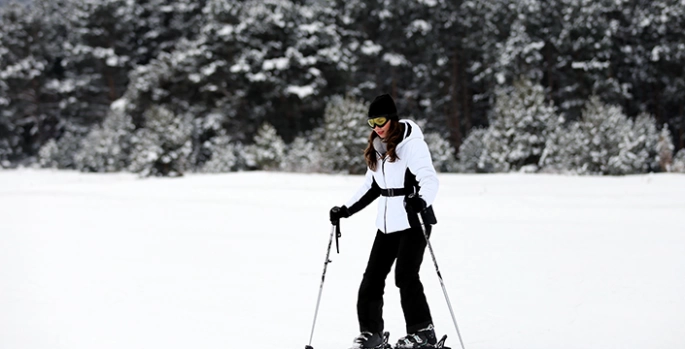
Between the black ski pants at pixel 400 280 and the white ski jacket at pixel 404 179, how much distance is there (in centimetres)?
10

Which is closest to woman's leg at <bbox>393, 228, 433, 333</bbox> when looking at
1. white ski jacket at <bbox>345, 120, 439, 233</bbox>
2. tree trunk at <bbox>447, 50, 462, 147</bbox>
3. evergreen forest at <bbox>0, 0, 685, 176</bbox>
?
white ski jacket at <bbox>345, 120, 439, 233</bbox>

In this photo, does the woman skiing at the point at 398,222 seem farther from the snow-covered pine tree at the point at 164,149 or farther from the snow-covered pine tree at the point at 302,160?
the snow-covered pine tree at the point at 164,149

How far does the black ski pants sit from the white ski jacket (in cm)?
10

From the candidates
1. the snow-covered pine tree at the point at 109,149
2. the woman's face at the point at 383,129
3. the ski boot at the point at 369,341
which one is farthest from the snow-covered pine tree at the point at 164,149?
the ski boot at the point at 369,341

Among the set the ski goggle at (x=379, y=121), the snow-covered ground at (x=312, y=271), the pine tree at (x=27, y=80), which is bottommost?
the snow-covered ground at (x=312, y=271)

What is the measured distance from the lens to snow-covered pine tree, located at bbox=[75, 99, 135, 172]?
28.4m

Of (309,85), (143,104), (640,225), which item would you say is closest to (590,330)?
(640,225)

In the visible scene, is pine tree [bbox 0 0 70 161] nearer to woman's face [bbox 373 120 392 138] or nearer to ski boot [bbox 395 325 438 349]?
woman's face [bbox 373 120 392 138]

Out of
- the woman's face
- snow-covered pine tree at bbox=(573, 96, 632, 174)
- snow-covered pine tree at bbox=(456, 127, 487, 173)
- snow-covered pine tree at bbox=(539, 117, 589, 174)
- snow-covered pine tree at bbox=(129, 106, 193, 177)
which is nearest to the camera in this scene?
the woman's face

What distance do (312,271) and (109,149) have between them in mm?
24221

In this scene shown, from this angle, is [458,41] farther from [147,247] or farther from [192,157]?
[147,247]

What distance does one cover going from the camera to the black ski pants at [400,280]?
4070 mm

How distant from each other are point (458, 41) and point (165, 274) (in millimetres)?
33228

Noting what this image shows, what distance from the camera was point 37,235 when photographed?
8961 millimetres
